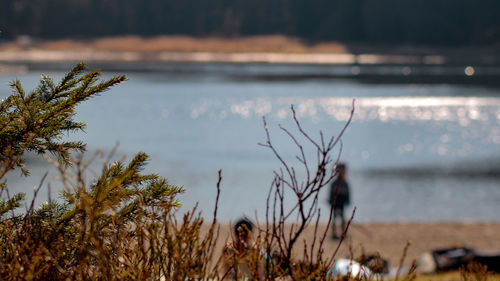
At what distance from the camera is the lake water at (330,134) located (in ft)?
106

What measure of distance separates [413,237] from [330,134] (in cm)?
4527

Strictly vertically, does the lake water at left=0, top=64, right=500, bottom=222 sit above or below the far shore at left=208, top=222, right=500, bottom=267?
above

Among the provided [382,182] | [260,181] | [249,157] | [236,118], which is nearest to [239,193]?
[260,181]

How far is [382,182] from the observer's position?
38531mm

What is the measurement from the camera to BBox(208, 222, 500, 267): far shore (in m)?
17.0

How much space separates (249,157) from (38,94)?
1787 inches

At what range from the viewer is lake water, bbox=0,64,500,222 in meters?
32.2

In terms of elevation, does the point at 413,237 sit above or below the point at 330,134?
below

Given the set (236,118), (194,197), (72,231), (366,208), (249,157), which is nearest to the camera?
(72,231)

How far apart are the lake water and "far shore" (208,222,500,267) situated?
12.4 feet

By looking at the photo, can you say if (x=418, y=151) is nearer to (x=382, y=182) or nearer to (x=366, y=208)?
(x=382, y=182)

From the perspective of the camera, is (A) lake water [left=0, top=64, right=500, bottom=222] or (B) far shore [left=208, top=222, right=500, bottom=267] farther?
(A) lake water [left=0, top=64, right=500, bottom=222]

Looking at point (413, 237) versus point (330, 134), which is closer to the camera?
point (413, 237)

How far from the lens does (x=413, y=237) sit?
19031 mm
